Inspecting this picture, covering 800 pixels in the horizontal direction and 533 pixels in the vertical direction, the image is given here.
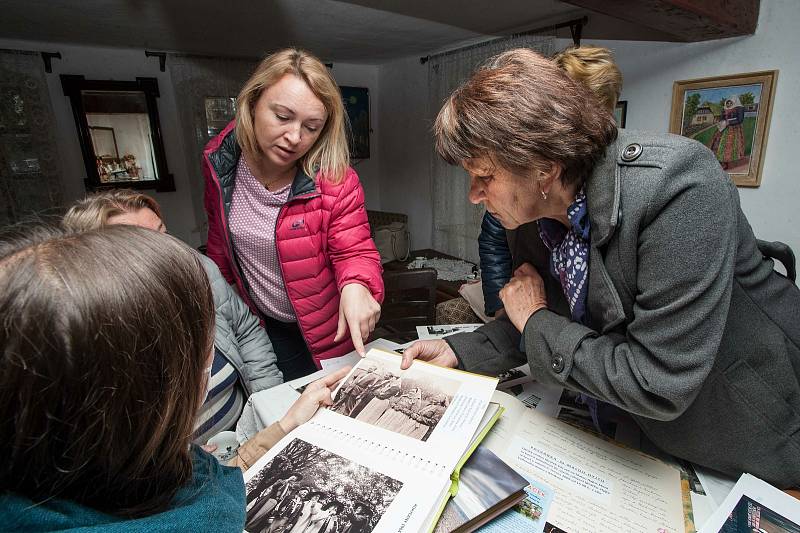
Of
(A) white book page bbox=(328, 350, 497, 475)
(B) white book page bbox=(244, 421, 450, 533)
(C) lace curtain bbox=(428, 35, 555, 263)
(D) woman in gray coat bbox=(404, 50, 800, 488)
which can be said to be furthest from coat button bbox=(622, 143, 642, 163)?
(C) lace curtain bbox=(428, 35, 555, 263)

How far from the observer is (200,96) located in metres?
3.71

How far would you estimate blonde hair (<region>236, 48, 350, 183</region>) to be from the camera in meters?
1.14

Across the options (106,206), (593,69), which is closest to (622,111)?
(593,69)

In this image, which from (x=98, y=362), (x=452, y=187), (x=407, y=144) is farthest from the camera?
(x=407, y=144)

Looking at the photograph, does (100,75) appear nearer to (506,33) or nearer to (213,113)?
(213,113)

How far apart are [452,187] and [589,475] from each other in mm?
3333

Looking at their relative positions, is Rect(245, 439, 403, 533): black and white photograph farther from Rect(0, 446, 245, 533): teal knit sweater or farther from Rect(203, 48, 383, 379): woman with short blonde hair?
Rect(203, 48, 383, 379): woman with short blonde hair

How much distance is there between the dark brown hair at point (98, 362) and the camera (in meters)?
0.31

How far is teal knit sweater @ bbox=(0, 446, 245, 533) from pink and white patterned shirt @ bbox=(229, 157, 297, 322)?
783mm

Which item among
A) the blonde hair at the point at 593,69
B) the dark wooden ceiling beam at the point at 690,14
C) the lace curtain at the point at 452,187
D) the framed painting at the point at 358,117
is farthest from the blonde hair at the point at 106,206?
Answer: the framed painting at the point at 358,117

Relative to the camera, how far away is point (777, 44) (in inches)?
69.9

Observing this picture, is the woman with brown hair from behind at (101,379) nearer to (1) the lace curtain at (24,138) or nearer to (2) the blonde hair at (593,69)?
(2) the blonde hair at (593,69)

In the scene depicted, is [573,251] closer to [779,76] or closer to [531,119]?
[531,119]

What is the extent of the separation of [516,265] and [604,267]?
13.3 inches
